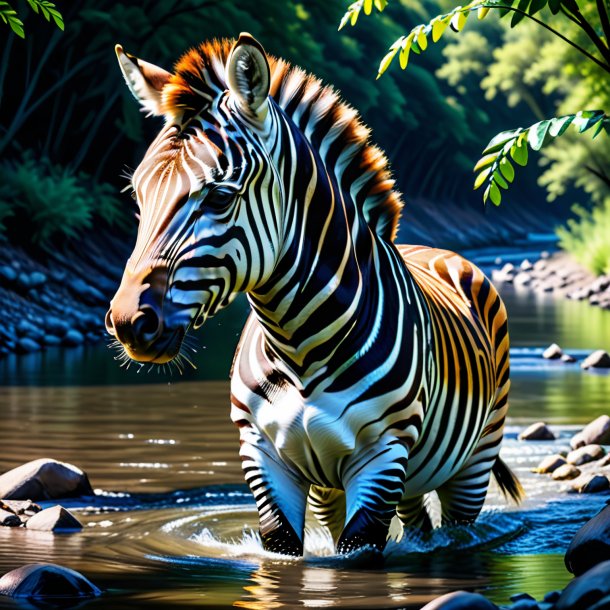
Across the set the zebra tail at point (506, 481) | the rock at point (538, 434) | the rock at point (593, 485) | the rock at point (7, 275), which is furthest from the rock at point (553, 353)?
the zebra tail at point (506, 481)

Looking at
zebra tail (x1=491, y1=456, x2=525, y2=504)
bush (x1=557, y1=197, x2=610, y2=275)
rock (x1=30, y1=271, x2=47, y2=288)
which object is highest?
zebra tail (x1=491, y1=456, x2=525, y2=504)

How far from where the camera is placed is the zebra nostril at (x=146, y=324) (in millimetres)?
5398

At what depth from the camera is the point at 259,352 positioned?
6.52 metres

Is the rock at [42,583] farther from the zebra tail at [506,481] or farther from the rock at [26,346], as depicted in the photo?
the rock at [26,346]

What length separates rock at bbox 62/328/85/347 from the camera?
→ 72.1 feet

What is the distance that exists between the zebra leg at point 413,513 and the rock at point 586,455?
2.99 m

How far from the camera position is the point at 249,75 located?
230 inches

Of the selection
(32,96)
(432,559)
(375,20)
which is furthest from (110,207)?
(375,20)

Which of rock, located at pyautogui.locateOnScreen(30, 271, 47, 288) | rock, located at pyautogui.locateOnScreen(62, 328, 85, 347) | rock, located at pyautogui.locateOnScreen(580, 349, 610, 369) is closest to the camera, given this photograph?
rock, located at pyautogui.locateOnScreen(580, 349, 610, 369)

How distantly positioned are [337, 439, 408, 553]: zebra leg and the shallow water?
22 cm

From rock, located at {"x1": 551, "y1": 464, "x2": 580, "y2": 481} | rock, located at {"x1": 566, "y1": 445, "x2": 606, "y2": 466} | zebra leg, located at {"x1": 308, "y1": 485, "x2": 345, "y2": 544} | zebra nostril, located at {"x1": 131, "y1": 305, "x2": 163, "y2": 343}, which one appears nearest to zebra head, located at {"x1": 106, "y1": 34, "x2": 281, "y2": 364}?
zebra nostril, located at {"x1": 131, "y1": 305, "x2": 163, "y2": 343}

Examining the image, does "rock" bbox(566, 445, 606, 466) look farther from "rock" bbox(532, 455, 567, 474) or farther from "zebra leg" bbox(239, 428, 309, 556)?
"zebra leg" bbox(239, 428, 309, 556)

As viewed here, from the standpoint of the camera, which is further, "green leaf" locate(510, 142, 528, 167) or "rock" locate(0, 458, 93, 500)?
"rock" locate(0, 458, 93, 500)

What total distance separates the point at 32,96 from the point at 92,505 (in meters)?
24.2
